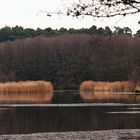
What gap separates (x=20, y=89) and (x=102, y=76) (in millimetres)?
34186

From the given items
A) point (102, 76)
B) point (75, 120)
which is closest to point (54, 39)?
point (102, 76)

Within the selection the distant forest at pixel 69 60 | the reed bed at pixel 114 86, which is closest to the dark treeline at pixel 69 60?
the distant forest at pixel 69 60

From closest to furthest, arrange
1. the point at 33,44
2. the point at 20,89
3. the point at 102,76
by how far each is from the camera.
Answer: the point at 20,89 < the point at 102,76 < the point at 33,44

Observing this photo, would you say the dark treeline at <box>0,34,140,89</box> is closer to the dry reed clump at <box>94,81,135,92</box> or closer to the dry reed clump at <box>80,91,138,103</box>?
the dry reed clump at <box>94,81,135,92</box>

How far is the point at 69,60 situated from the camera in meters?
91.8

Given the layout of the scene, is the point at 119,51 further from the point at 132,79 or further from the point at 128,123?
the point at 128,123

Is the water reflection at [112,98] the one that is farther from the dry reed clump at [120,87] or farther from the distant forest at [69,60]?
the distant forest at [69,60]

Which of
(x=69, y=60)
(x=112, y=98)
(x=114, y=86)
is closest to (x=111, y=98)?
(x=112, y=98)

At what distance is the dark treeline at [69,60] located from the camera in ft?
282

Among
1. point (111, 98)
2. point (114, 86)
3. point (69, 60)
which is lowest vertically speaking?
point (111, 98)

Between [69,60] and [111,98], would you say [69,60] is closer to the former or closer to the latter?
[69,60]

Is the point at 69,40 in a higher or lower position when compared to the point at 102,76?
higher

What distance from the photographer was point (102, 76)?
284ft

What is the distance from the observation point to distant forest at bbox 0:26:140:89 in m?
85.9
